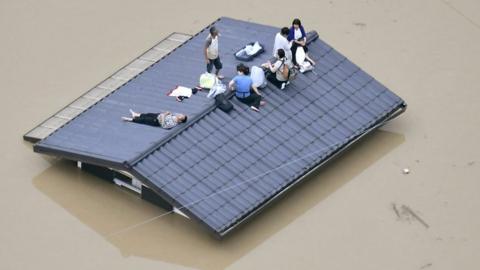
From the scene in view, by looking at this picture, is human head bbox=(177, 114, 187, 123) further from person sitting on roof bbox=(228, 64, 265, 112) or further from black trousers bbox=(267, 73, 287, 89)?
black trousers bbox=(267, 73, 287, 89)

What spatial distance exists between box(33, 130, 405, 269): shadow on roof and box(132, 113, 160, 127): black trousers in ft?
4.52

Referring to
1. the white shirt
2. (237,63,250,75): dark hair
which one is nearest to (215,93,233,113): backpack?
(237,63,250,75): dark hair

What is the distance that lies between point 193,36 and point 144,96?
2728mm

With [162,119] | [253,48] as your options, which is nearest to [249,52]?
[253,48]

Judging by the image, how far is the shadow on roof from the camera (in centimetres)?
2428

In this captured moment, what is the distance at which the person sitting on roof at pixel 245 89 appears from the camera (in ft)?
84.6

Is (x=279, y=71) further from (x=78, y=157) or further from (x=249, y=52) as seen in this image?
(x=78, y=157)

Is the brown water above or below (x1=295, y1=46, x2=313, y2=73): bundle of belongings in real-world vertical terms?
below

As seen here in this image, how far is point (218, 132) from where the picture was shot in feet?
83.4

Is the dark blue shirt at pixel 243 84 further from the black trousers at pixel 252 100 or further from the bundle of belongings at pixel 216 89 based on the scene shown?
the bundle of belongings at pixel 216 89

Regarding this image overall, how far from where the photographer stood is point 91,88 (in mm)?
28297

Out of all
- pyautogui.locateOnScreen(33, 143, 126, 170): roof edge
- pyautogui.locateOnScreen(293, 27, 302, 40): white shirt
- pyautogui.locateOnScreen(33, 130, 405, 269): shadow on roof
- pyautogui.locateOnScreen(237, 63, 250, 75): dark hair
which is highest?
pyautogui.locateOnScreen(293, 27, 302, 40): white shirt

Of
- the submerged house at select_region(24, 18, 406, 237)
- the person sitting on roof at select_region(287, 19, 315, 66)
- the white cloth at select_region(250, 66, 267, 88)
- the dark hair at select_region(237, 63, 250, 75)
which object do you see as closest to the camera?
the submerged house at select_region(24, 18, 406, 237)

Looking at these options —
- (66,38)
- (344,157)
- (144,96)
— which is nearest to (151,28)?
(66,38)
